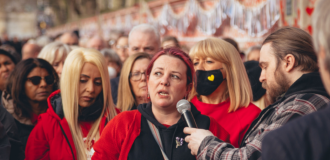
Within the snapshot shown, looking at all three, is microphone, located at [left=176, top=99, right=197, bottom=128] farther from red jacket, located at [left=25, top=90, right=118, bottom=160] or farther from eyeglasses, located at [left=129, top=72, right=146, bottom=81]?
eyeglasses, located at [left=129, top=72, right=146, bottom=81]

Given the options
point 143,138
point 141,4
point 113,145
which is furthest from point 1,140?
point 141,4

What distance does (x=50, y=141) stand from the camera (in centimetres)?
289

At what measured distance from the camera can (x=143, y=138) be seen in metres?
2.27

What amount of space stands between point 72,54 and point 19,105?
945 millimetres

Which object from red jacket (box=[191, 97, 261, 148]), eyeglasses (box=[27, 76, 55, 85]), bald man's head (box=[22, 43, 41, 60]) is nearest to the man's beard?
red jacket (box=[191, 97, 261, 148])

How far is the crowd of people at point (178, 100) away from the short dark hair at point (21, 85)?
11mm

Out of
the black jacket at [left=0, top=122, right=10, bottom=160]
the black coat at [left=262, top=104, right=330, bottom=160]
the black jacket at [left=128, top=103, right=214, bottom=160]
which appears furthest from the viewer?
the black jacket at [left=0, top=122, right=10, bottom=160]

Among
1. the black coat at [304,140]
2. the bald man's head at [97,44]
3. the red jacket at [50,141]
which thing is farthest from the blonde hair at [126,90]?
the bald man's head at [97,44]

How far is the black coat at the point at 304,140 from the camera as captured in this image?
124 cm

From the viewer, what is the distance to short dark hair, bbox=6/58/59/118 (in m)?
3.71

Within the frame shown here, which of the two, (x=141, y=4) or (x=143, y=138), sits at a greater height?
(x=141, y=4)

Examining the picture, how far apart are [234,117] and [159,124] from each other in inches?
44.0

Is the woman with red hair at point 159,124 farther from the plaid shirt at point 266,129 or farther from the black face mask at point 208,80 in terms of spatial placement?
the black face mask at point 208,80

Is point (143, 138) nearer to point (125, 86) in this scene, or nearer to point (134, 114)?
point (134, 114)
